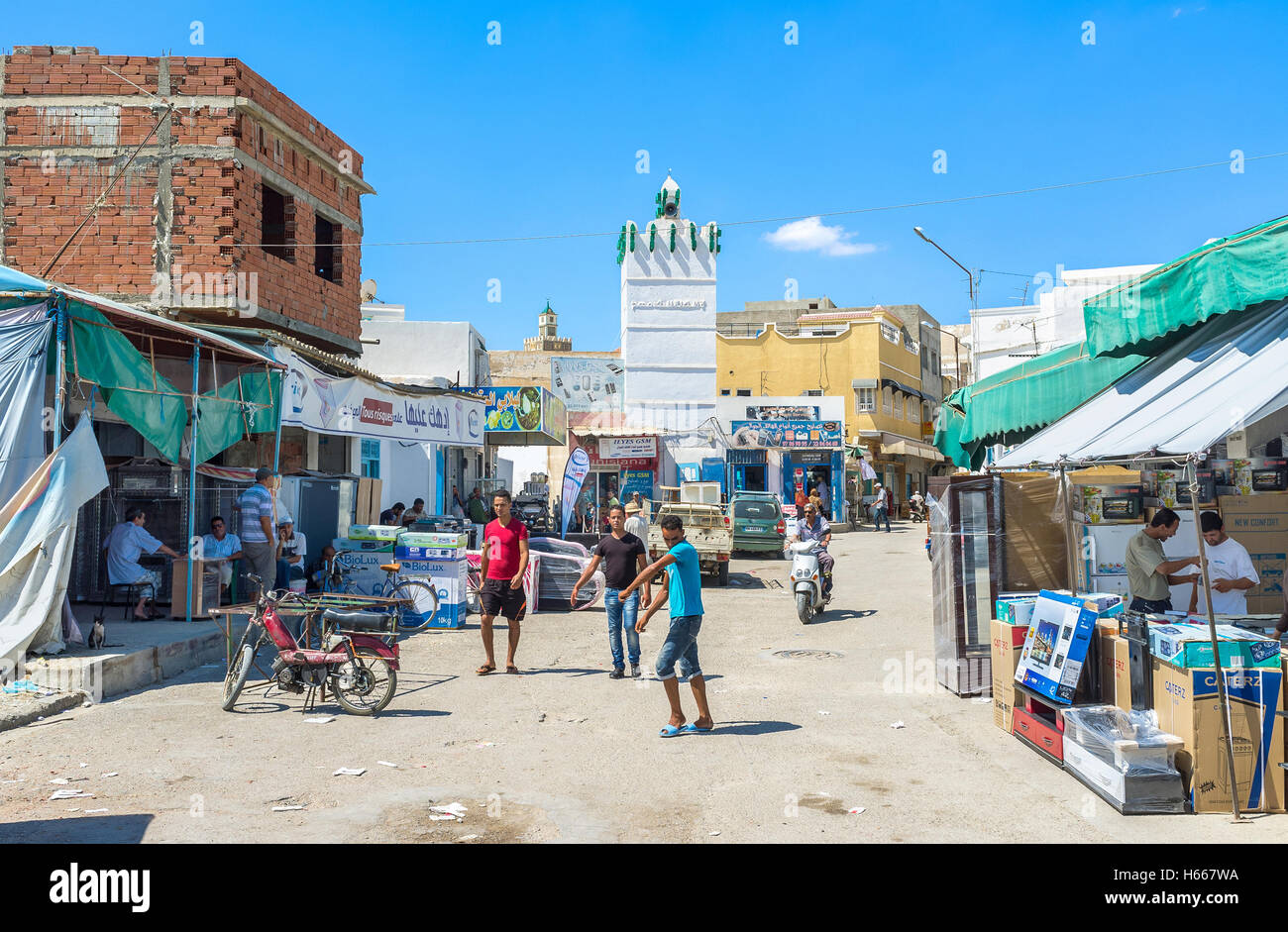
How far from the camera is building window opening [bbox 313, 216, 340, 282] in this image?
21391mm

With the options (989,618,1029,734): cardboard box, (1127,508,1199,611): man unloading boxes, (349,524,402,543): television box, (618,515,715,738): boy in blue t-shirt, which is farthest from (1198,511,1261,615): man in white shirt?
(349,524,402,543): television box

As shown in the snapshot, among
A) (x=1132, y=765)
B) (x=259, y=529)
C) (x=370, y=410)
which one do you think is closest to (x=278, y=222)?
(x=370, y=410)

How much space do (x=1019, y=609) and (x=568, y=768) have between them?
3.99 m

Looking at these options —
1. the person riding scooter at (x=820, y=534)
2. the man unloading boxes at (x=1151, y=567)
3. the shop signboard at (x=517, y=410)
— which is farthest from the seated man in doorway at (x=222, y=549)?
the shop signboard at (x=517, y=410)

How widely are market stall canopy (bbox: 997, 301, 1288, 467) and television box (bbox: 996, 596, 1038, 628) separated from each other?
3.82 feet

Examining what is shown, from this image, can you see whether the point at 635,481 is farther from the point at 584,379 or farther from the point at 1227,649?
the point at 1227,649

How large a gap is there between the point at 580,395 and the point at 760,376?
11.2 metres

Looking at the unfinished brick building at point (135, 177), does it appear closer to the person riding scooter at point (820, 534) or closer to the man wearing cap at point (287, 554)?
the man wearing cap at point (287, 554)

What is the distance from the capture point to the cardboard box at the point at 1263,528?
8391mm

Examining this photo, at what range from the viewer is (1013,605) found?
768cm

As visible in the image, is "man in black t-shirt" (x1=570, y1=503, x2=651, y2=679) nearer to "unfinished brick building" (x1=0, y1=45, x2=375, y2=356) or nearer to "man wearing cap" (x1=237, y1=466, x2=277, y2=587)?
"man wearing cap" (x1=237, y1=466, x2=277, y2=587)

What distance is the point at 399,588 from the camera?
13016mm
